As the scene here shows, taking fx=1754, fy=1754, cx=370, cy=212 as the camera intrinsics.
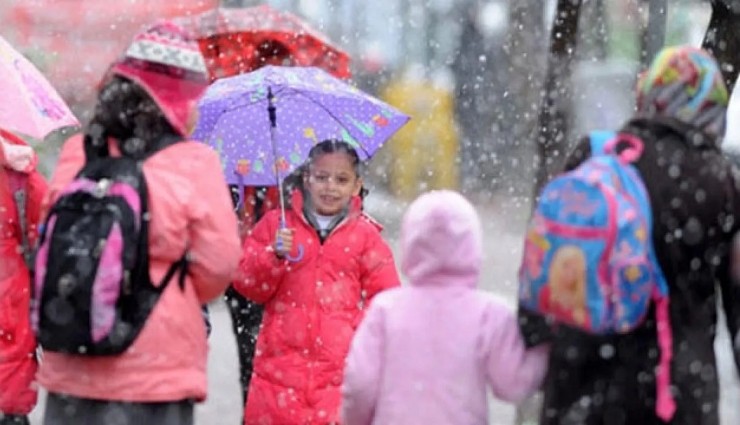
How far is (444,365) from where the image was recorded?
16.7ft

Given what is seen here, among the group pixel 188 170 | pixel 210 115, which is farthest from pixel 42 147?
pixel 188 170

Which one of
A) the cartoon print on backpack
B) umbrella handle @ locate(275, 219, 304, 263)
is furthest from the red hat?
umbrella handle @ locate(275, 219, 304, 263)

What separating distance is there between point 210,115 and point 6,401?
1455mm

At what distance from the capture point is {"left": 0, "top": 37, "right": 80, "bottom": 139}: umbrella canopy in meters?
6.78

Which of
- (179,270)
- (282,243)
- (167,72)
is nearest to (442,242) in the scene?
(179,270)

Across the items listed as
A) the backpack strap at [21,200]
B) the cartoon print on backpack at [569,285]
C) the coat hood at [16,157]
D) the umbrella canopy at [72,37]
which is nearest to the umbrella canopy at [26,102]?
the coat hood at [16,157]

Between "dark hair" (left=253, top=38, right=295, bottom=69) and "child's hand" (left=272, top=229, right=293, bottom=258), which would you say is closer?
"child's hand" (left=272, top=229, right=293, bottom=258)

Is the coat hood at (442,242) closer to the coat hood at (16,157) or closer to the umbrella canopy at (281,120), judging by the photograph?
the umbrella canopy at (281,120)

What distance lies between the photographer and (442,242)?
5.09 m

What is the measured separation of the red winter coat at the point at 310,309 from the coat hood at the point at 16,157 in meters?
0.92

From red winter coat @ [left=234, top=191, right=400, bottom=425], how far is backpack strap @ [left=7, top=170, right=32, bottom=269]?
83cm

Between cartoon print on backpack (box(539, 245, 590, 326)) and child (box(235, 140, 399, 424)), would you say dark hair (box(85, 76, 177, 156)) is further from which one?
child (box(235, 140, 399, 424))

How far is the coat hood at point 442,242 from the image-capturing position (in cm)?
507

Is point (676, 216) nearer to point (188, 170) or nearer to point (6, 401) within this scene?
point (188, 170)
